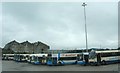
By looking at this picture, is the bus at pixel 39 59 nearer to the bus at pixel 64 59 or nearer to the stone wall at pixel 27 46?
the bus at pixel 64 59

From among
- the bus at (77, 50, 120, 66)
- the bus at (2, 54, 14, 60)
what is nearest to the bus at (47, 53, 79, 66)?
the bus at (77, 50, 120, 66)

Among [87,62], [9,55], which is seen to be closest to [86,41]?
[87,62]

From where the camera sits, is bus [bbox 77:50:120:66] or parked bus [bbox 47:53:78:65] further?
parked bus [bbox 47:53:78:65]

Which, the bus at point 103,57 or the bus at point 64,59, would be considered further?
the bus at point 64,59

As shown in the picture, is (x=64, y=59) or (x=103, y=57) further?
(x=64, y=59)

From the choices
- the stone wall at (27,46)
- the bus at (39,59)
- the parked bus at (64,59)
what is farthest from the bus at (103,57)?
the stone wall at (27,46)

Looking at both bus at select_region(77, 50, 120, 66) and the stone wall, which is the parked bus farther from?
the stone wall

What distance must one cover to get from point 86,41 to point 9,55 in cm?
3706

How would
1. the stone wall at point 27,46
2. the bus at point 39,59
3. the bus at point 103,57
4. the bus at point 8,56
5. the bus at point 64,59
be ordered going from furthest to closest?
the stone wall at point 27,46
the bus at point 8,56
the bus at point 39,59
the bus at point 64,59
the bus at point 103,57

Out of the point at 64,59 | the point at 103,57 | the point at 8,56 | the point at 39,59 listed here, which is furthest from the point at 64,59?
the point at 8,56

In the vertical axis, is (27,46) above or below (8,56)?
above

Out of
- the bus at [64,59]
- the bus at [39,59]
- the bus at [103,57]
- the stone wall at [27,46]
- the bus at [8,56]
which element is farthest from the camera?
the stone wall at [27,46]

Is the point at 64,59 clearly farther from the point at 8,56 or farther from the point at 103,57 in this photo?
the point at 8,56

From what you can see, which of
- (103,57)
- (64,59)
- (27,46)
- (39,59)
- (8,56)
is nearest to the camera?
(103,57)
